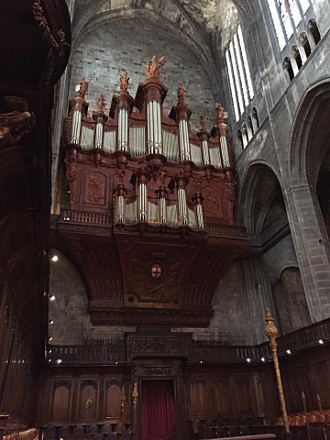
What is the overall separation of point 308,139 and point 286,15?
5603 mm

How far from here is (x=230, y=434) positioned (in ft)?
37.6

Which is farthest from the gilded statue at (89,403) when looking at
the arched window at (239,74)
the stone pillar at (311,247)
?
the arched window at (239,74)

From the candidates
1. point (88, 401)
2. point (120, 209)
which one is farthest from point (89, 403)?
point (120, 209)

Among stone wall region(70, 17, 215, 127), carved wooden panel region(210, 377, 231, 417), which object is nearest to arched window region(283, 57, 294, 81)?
stone wall region(70, 17, 215, 127)

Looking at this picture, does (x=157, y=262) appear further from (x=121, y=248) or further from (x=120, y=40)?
(x=120, y=40)

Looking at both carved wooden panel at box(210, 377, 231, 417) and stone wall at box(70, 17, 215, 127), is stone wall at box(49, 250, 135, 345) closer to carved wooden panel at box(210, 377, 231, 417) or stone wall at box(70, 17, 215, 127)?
carved wooden panel at box(210, 377, 231, 417)

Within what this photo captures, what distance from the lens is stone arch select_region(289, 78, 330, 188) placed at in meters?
12.5

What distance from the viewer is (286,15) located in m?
14.9

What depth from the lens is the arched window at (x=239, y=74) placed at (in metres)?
18.1

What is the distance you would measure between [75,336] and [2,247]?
9.40 m

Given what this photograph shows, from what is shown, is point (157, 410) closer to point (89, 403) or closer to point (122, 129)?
point (89, 403)

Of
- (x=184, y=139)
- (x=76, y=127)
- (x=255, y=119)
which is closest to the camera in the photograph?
(x=76, y=127)

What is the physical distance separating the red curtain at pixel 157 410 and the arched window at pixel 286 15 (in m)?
13.6

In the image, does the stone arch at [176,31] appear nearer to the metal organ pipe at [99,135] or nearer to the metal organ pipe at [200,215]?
the metal organ pipe at [99,135]
